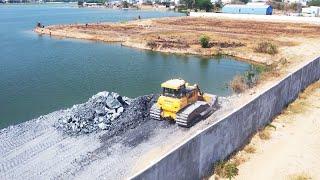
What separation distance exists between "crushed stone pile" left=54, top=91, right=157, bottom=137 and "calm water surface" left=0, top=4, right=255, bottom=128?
3.88 meters

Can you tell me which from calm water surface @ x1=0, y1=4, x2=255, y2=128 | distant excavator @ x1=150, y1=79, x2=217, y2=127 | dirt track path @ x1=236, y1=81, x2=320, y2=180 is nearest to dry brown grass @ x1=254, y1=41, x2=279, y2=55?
calm water surface @ x1=0, y1=4, x2=255, y2=128

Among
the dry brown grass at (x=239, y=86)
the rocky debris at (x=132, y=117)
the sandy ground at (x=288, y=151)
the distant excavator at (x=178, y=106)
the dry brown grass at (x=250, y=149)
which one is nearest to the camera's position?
the sandy ground at (x=288, y=151)

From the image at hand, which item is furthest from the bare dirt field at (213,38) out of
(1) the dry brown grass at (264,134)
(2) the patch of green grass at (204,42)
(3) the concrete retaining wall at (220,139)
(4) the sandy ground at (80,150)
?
(4) the sandy ground at (80,150)

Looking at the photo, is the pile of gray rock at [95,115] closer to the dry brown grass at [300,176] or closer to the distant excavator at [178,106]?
the distant excavator at [178,106]

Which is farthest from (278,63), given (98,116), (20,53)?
(20,53)

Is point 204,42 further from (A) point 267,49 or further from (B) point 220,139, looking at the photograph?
(B) point 220,139

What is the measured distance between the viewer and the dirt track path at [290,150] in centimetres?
1309

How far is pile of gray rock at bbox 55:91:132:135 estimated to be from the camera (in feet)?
→ 55.0

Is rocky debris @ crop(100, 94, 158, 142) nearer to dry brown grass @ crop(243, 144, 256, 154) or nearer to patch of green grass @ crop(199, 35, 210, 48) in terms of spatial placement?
dry brown grass @ crop(243, 144, 256, 154)

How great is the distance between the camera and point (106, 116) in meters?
17.8

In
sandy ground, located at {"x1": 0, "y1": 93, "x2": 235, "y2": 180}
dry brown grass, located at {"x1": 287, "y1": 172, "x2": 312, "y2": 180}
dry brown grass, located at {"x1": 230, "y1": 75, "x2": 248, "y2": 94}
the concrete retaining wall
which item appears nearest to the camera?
the concrete retaining wall

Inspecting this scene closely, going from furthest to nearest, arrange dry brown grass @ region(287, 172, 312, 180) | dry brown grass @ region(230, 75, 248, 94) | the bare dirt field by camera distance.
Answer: the bare dirt field
dry brown grass @ region(230, 75, 248, 94)
dry brown grass @ region(287, 172, 312, 180)

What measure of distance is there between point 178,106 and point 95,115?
3.81m

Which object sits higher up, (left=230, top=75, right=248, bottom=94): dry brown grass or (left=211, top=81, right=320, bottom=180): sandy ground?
(left=230, top=75, right=248, bottom=94): dry brown grass
